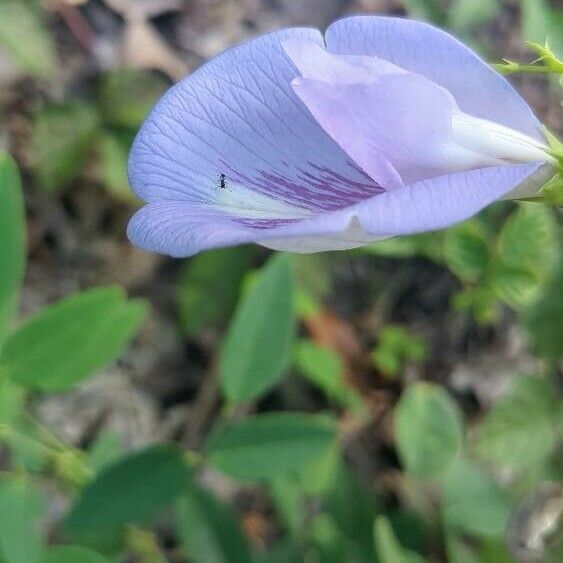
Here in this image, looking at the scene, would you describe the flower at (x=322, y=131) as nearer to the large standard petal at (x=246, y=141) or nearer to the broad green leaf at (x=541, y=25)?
the large standard petal at (x=246, y=141)

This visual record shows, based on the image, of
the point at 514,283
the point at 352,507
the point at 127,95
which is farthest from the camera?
the point at 127,95

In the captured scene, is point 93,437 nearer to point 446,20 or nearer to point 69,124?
point 69,124

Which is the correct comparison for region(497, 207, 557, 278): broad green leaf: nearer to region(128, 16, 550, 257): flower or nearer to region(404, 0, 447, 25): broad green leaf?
region(404, 0, 447, 25): broad green leaf

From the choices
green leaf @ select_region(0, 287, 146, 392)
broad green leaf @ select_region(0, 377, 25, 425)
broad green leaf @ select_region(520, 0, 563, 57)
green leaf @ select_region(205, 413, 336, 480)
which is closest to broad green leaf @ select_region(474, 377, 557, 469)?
green leaf @ select_region(205, 413, 336, 480)

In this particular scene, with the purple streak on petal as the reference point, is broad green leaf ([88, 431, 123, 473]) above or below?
below

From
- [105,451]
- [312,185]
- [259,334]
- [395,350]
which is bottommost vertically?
[395,350]

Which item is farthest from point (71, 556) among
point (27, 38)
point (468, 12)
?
point (468, 12)

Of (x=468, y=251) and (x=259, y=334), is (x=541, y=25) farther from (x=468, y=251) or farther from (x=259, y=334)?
(x=259, y=334)
